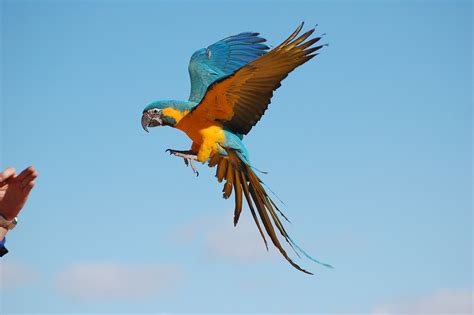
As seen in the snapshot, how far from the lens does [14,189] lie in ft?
6.27

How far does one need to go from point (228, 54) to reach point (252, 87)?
49.3 inches

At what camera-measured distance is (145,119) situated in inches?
150

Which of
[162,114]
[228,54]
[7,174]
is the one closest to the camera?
[7,174]

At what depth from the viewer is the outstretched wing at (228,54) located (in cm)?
478

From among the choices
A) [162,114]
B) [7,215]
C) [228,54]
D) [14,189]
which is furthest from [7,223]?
[228,54]

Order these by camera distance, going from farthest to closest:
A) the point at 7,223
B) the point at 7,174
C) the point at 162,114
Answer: the point at 162,114
the point at 7,223
the point at 7,174

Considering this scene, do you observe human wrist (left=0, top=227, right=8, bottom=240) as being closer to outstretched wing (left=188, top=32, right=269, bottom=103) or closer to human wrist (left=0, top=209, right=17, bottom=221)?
human wrist (left=0, top=209, right=17, bottom=221)

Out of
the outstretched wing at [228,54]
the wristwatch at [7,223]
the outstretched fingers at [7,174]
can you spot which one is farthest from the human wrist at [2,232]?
the outstretched wing at [228,54]

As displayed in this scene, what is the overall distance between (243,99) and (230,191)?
60 centimetres

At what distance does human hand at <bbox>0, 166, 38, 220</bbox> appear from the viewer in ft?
6.15

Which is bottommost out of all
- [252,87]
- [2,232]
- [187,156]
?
[2,232]

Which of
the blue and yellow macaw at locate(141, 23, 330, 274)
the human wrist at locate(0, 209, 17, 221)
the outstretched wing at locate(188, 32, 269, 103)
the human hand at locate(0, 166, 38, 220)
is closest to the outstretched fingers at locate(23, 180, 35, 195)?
the human hand at locate(0, 166, 38, 220)

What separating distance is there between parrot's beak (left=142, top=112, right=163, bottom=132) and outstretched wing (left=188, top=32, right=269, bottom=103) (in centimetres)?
101

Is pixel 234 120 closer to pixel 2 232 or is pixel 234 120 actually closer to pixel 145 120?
pixel 145 120
